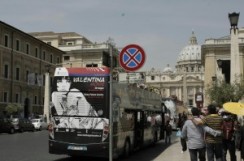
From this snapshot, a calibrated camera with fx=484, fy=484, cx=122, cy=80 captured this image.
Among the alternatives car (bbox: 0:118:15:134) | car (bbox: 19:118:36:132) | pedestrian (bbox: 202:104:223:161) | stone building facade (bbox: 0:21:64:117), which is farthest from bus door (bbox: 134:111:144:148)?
stone building facade (bbox: 0:21:64:117)

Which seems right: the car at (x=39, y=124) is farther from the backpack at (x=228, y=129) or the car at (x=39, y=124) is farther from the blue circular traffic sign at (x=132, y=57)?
the blue circular traffic sign at (x=132, y=57)

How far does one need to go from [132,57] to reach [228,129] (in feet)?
13.0

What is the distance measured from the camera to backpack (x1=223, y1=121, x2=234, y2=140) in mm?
13367

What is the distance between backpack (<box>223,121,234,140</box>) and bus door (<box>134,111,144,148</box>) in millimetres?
7054

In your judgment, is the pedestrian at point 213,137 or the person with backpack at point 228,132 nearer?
the pedestrian at point 213,137

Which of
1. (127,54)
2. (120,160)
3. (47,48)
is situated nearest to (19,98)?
(47,48)

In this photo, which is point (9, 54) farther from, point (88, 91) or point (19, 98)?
point (88, 91)

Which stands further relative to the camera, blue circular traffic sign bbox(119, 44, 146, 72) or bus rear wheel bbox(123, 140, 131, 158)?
bus rear wheel bbox(123, 140, 131, 158)

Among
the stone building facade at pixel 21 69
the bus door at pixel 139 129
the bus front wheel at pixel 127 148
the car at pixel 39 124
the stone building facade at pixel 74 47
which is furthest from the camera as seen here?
the stone building facade at pixel 74 47

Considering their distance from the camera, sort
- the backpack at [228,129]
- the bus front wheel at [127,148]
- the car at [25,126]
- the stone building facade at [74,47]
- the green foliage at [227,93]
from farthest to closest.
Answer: the stone building facade at [74,47] < the car at [25,126] < the green foliage at [227,93] < the bus front wheel at [127,148] < the backpack at [228,129]

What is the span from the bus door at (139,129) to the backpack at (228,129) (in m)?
7.05

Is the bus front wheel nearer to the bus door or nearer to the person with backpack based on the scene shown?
the bus door

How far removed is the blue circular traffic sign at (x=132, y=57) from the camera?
1116cm

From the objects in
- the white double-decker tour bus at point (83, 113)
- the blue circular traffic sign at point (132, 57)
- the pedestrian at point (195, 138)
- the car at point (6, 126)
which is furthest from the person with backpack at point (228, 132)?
the car at point (6, 126)
